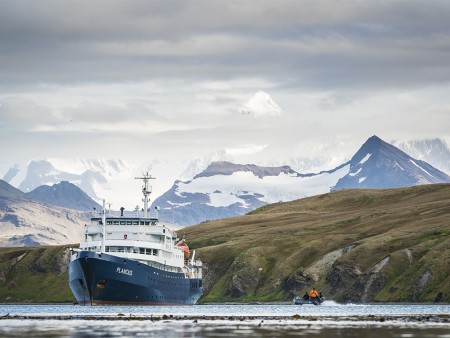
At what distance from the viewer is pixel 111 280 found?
581 feet

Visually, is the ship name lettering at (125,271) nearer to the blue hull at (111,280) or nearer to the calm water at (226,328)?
the blue hull at (111,280)

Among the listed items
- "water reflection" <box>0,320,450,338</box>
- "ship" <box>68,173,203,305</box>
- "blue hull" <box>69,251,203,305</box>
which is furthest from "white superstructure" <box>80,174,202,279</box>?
"water reflection" <box>0,320,450,338</box>

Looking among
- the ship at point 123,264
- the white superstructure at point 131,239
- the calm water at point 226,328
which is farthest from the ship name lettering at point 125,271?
the calm water at point 226,328

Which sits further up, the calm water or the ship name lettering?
the ship name lettering

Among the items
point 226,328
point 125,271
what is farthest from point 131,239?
point 226,328

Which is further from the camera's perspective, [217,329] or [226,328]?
[226,328]

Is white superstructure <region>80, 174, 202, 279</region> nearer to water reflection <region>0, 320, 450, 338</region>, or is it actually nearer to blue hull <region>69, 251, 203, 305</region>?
blue hull <region>69, 251, 203, 305</region>

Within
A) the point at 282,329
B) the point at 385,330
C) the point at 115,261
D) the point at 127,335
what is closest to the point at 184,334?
the point at 127,335

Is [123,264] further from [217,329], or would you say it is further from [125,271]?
[217,329]

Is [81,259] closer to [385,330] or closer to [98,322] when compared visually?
[98,322]

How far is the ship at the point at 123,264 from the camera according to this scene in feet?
578

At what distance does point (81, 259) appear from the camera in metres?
176

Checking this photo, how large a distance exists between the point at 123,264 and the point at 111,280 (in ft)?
10.6

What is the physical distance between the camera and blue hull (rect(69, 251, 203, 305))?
17550cm
